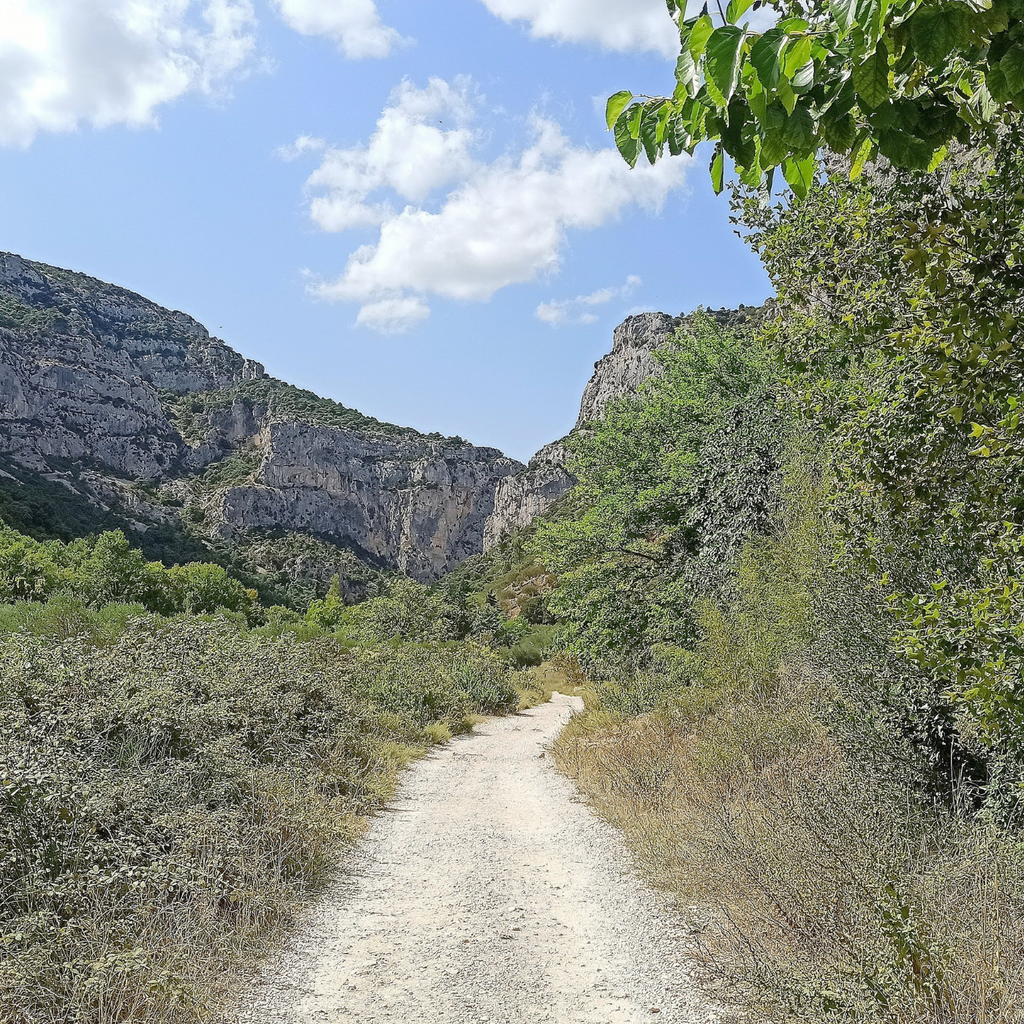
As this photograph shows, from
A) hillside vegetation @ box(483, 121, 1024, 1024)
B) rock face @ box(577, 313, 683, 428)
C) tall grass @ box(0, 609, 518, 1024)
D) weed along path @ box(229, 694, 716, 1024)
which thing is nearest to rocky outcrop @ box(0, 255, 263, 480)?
rock face @ box(577, 313, 683, 428)

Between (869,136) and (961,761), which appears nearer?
(869,136)

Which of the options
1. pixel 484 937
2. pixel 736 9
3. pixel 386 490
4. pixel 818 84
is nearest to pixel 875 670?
pixel 484 937

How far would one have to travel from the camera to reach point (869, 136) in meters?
1.81

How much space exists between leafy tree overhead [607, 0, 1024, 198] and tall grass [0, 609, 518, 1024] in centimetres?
423

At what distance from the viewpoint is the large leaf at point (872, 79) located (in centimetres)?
140

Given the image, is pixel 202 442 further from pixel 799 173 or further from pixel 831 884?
pixel 799 173

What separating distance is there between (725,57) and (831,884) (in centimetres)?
420

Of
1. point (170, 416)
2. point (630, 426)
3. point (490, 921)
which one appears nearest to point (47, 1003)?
point (490, 921)

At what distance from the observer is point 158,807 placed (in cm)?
529

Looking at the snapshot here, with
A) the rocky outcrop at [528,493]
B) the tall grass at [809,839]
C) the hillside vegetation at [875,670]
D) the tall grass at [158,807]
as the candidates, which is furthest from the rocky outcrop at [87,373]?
the hillside vegetation at [875,670]

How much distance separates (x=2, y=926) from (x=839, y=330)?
5737 mm

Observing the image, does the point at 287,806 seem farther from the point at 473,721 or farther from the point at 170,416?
the point at 170,416

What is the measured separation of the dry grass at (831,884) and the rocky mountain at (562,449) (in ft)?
298

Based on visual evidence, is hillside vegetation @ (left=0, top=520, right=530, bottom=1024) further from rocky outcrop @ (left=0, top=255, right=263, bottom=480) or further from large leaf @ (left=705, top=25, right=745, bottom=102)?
rocky outcrop @ (left=0, top=255, right=263, bottom=480)
